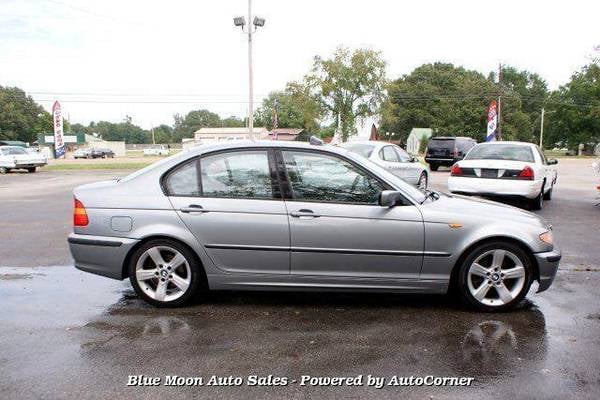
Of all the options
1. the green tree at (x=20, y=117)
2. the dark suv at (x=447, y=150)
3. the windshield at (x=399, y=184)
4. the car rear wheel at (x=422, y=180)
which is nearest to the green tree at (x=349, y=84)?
the dark suv at (x=447, y=150)

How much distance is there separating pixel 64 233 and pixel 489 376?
745 cm

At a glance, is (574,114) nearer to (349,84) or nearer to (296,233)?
(349,84)

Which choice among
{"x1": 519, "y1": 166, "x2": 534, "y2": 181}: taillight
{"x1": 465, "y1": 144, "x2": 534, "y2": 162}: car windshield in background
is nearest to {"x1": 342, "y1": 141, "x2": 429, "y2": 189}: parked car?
{"x1": 465, "y1": 144, "x2": 534, "y2": 162}: car windshield in background

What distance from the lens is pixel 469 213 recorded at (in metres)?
4.52

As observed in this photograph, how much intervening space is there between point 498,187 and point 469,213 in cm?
675

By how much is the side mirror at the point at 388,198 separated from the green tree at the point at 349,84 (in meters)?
37.3

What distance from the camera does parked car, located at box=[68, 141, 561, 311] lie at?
445 centimetres

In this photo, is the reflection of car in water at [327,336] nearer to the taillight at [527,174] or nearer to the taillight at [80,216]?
the taillight at [80,216]

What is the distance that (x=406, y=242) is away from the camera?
4.44m

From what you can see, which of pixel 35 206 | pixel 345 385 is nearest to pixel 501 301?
pixel 345 385

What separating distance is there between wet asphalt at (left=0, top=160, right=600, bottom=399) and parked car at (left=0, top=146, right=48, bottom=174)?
1005 inches

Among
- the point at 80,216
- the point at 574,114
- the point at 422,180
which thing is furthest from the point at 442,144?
the point at 574,114

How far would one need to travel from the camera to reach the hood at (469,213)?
4.47 meters

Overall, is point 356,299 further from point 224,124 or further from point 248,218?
point 224,124
